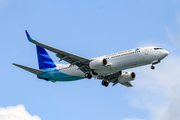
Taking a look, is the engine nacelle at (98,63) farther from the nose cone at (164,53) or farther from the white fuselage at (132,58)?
the nose cone at (164,53)

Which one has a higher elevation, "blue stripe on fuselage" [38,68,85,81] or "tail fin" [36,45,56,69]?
"tail fin" [36,45,56,69]

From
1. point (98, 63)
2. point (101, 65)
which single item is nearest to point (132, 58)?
point (101, 65)

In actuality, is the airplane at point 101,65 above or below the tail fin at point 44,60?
below

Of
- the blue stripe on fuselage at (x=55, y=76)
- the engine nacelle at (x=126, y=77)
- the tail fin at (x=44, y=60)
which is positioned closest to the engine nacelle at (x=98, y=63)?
the blue stripe on fuselage at (x=55, y=76)

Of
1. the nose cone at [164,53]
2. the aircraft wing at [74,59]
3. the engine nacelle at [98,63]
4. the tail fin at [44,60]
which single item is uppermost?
the tail fin at [44,60]

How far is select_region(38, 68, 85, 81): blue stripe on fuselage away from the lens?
5256 centimetres

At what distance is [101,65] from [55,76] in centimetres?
994

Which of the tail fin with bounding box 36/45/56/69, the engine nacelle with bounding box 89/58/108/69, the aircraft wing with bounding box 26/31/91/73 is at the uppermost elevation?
the tail fin with bounding box 36/45/56/69

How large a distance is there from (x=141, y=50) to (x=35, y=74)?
64.3 feet

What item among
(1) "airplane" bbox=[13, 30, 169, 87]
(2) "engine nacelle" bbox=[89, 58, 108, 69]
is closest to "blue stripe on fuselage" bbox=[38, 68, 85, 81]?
(1) "airplane" bbox=[13, 30, 169, 87]

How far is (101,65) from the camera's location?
4766 cm

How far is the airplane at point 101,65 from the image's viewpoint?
4622 centimetres

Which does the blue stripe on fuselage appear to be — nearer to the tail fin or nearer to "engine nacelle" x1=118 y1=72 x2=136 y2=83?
the tail fin

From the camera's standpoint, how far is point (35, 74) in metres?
55.4
